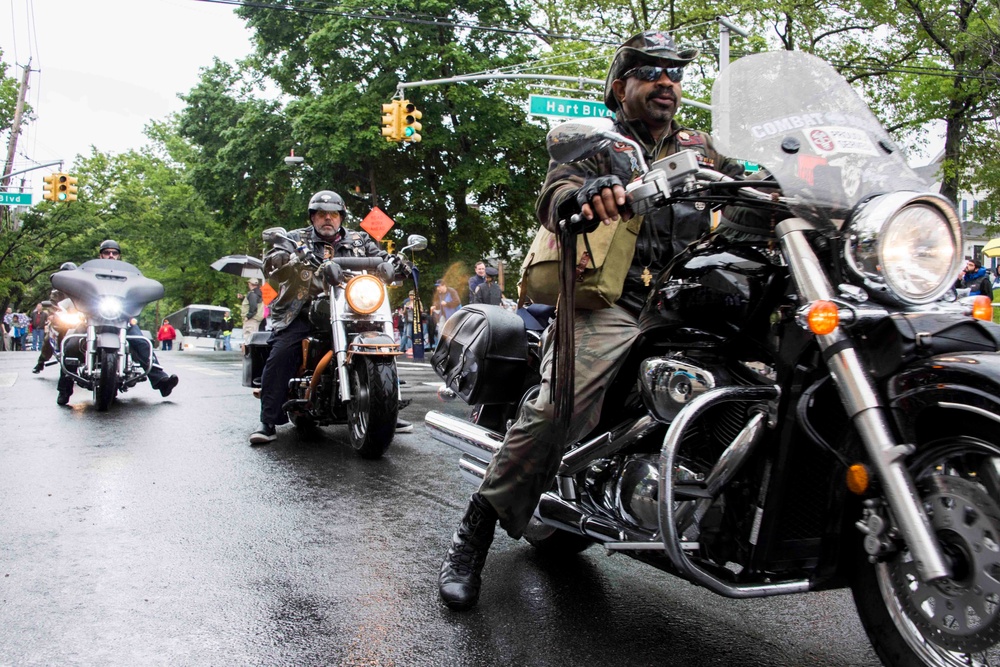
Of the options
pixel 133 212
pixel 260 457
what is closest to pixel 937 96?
pixel 260 457

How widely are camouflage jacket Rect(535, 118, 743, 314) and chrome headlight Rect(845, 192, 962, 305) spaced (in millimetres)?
773

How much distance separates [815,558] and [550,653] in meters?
0.88

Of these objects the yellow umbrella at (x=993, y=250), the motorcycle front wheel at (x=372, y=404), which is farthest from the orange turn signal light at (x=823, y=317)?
the yellow umbrella at (x=993, y=250)

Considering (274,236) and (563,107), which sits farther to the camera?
(563,107)

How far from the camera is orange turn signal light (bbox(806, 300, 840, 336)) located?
2.29 meters

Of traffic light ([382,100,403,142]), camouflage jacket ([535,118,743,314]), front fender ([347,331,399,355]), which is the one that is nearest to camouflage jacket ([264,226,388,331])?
front fender ([347,331,399,355])

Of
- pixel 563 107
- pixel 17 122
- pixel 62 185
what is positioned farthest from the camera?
pixel 17 122

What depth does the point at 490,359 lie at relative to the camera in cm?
375

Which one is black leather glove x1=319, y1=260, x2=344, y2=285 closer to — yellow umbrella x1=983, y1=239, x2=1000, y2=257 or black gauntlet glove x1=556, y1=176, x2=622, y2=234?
black gauntlet glove x1=556, y1=176, x2=622, y2=234

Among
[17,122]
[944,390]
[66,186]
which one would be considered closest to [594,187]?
[944,390]

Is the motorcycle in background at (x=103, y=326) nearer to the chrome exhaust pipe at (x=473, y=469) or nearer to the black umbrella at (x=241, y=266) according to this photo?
the black umbrella at (x=241, y=266)

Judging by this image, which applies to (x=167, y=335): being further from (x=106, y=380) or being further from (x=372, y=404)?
(x=372, y=404)

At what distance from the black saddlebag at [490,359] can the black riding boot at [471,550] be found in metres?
0.46

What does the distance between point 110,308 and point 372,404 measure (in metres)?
4.61
